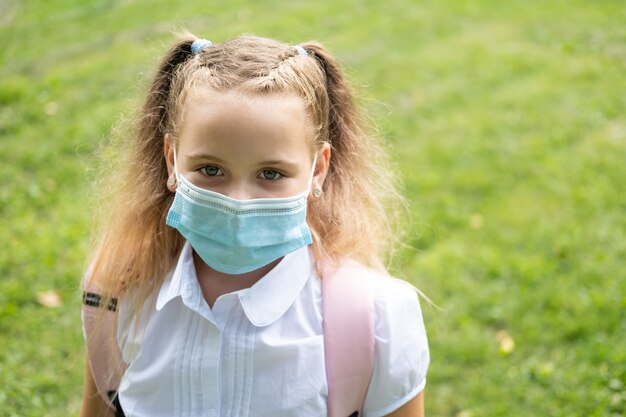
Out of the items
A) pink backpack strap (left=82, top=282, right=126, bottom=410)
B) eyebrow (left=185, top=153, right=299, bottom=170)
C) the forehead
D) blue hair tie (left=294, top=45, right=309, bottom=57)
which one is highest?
blue hair tie (left=294, top=45, right=309, bottom=57)

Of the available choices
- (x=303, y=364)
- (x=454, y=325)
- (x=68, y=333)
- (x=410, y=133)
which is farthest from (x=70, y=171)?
(x=303, y=364)

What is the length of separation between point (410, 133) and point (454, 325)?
6.74 ft

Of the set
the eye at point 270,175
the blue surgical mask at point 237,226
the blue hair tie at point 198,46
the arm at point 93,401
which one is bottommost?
the arm at point 93,401

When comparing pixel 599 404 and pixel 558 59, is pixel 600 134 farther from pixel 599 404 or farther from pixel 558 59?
pixel 599 404

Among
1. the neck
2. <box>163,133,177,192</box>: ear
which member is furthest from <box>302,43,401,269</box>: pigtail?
Answer: <box>163,133,177,192</box>: ear

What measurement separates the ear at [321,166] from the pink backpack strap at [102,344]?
2.14 ft

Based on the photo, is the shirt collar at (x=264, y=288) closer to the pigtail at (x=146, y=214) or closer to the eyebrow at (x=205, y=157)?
the pigtail at (x=146, y=214)

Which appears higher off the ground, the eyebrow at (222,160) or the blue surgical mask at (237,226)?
the eyebrow at (222,160)

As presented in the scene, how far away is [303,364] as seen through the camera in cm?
178

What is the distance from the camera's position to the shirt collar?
1.80m

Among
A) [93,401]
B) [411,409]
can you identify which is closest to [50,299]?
[93,401]

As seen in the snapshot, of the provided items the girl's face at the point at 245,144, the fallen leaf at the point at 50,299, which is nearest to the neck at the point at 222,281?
the girl's face at the point at 245,144

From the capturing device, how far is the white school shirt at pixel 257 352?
1.78m

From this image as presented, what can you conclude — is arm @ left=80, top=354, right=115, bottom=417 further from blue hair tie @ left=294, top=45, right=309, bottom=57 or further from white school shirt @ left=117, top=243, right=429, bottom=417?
blue hair tie @ left=294, top=45, right=309, bottom=57
